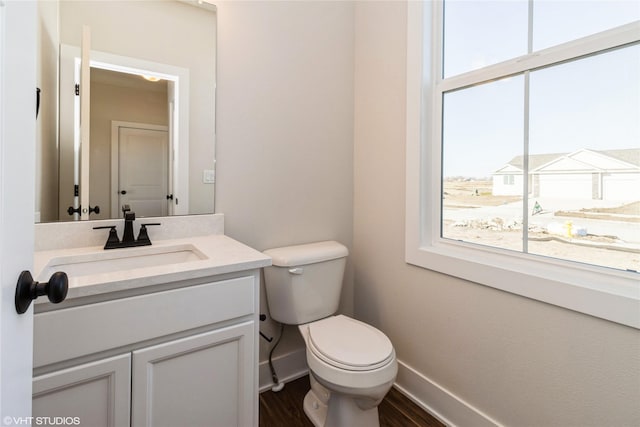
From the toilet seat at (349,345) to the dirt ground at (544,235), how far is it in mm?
643

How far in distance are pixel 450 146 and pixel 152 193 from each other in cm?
144

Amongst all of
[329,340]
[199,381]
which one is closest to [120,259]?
[199,381]

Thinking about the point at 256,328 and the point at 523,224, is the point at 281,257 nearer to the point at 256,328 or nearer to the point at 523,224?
the point at 256,328

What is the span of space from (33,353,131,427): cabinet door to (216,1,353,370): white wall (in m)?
0.80

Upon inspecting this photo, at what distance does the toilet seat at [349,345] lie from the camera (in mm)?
1234

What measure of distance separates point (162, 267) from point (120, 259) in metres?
0.34

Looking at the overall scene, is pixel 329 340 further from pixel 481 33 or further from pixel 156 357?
pixel 481 33

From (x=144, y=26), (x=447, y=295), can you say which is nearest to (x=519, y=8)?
(x=447, y=295)

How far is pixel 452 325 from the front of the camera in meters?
1.47

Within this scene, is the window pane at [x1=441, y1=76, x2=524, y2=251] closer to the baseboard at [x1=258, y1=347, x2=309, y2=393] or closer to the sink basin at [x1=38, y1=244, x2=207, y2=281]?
the baseboard at [x1=258, y1=347, x2=309, y2=393]

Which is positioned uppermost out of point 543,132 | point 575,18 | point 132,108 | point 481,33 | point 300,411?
point 481,33

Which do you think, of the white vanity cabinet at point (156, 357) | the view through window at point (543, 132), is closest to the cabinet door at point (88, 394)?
the white vanity cabinet at point (156, 357)

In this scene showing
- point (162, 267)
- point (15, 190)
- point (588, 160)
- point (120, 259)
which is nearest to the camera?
point (15, 190)

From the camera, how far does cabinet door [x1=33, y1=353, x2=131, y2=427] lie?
83 cm
